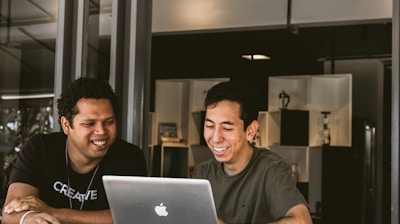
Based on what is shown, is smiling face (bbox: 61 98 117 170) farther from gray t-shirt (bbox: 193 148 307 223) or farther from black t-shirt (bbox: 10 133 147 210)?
gray t-shirt (bbox: 193 148 307 223)

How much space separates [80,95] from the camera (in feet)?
9.27

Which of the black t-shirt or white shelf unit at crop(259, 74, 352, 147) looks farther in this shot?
white shelf unit at crop(259, 74, 352, 147)

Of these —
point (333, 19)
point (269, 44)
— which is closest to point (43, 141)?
point (333, 19)

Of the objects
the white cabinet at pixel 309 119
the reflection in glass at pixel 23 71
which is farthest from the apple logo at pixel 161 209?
the white cabinet at pixel 309 119

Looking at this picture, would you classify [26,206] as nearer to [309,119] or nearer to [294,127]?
[294,127]

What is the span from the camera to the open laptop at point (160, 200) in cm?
182

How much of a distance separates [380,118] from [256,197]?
682 cm

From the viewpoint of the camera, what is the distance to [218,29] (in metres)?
5.45

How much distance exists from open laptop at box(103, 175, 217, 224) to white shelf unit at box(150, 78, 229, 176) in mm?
6463

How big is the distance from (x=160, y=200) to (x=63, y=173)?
42.4 inches

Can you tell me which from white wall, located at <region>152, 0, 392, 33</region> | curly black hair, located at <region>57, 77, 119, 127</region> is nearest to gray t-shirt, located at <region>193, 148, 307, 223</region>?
curly black hair, located at <region>57, 77, 119, 127</region>

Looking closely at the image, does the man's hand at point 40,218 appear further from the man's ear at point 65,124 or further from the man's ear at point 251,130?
the man's ear at point 251,130

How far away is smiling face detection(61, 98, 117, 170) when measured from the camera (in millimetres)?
2748

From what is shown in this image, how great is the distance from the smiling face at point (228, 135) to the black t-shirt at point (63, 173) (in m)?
0.59
